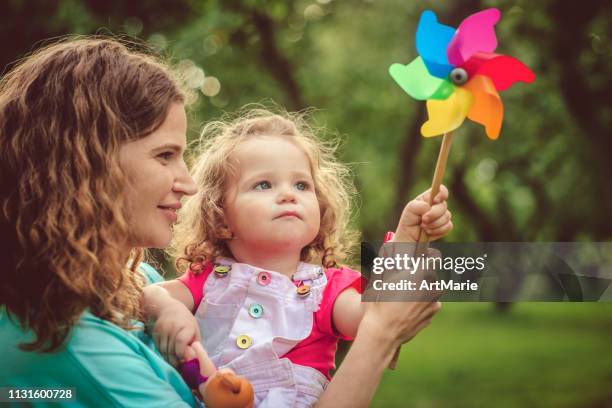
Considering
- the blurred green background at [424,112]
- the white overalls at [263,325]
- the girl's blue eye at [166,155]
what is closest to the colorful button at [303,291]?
the white overalls at [263,325]

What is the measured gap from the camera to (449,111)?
2.03 metres

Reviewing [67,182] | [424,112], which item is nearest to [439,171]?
[67,182]

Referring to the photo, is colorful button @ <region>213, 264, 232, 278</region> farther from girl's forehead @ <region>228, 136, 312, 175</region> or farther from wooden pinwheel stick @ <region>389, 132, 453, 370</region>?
wooden pinwheel stick @ <region>389, 132, 453, 370</region>

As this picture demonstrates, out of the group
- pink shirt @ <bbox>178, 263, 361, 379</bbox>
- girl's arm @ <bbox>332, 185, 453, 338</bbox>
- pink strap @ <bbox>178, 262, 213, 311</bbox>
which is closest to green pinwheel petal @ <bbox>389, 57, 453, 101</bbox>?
girl's arm @ <bbox>332, 185, 453, 338</bbox>

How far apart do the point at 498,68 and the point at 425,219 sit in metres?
0.46

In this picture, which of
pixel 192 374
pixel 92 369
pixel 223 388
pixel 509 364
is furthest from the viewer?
pixel 509 364

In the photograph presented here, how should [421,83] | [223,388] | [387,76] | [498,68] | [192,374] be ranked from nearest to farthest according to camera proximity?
[223,388], [192,374], [498,68], [421,83], [387,76]

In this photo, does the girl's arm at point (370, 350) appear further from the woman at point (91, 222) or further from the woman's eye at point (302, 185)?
the woman's eye at point (302, 185)

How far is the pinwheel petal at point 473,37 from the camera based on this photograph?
196 centimetres

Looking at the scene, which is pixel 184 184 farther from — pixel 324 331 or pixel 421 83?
pixel 421 83

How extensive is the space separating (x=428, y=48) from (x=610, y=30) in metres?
6.66

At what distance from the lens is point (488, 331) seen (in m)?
15.1

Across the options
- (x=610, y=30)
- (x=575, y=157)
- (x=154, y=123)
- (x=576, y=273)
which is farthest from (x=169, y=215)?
(x=575, y=157)

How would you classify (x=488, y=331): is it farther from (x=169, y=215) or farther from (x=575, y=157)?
(x=169, y=215)
